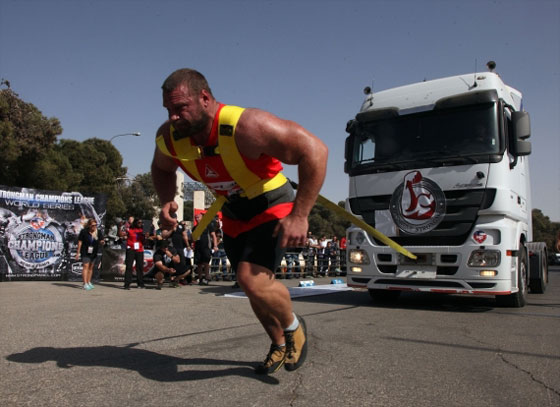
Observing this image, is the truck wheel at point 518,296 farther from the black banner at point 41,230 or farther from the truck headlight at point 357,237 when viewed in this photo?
the black banner at point 41,230

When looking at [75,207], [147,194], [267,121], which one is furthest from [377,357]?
[147,194]

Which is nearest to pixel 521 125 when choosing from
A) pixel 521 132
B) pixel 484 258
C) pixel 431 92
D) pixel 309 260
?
pixel 521 132

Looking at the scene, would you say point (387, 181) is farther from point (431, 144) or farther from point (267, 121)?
point (267, 121)

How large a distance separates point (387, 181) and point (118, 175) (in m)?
36.7

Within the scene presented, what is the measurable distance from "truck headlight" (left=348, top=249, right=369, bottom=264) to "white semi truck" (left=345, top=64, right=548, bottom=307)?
0.02 meters

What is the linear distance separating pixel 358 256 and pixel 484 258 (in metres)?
1.85

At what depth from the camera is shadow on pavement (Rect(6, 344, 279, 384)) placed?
313 centimetres

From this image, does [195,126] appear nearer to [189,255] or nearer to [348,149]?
[348,149]

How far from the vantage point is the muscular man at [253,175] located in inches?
108

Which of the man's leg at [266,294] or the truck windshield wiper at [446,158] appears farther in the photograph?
the truck windshield wiper at [446,158]

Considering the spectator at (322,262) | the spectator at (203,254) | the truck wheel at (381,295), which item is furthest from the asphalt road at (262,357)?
the spectator at (322,262)

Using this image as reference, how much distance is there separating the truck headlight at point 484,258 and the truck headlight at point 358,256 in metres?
1.53

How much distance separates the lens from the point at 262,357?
3.65 m

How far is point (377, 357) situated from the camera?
12.4ft
